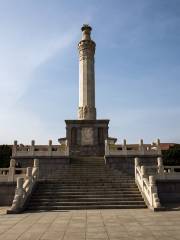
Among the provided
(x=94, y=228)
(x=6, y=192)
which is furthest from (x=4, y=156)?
(x=94, y=228)

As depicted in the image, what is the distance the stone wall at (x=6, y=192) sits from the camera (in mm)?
18031

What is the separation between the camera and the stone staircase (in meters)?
15.7

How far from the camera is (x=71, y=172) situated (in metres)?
22.1

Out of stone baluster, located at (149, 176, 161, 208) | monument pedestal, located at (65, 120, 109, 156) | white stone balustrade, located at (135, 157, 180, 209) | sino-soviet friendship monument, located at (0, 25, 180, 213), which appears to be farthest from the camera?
monument pedestal, located at (65, 120, 109, 156)

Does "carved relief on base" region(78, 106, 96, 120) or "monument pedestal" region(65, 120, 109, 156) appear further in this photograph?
"carved relief on base" region(78, 106, 96, 120)

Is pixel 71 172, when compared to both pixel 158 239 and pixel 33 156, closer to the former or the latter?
pixel 33 156

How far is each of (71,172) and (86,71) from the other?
50.5 ft

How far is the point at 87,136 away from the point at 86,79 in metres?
7.20

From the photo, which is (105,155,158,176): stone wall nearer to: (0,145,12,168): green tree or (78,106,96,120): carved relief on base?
(78,106,96,120): carved relief on base

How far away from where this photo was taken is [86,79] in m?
33.8

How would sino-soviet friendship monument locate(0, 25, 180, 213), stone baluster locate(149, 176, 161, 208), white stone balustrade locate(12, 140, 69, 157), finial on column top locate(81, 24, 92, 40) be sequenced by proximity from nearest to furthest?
stone baluster locate(149, 176, 161, 208)
sino-soviet friendship monument locate(0, 25, 180, 213)
white stone balustrade locate(12, 140, 69, 157)
finial on column top locate(81, 24, 92, 40)

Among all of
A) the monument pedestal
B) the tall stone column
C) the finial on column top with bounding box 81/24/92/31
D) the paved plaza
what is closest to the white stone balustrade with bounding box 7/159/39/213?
the paved plaza

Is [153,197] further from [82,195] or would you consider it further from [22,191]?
[22,191]

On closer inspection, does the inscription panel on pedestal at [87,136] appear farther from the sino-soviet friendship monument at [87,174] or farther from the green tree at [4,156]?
the green tree at [4,156]
